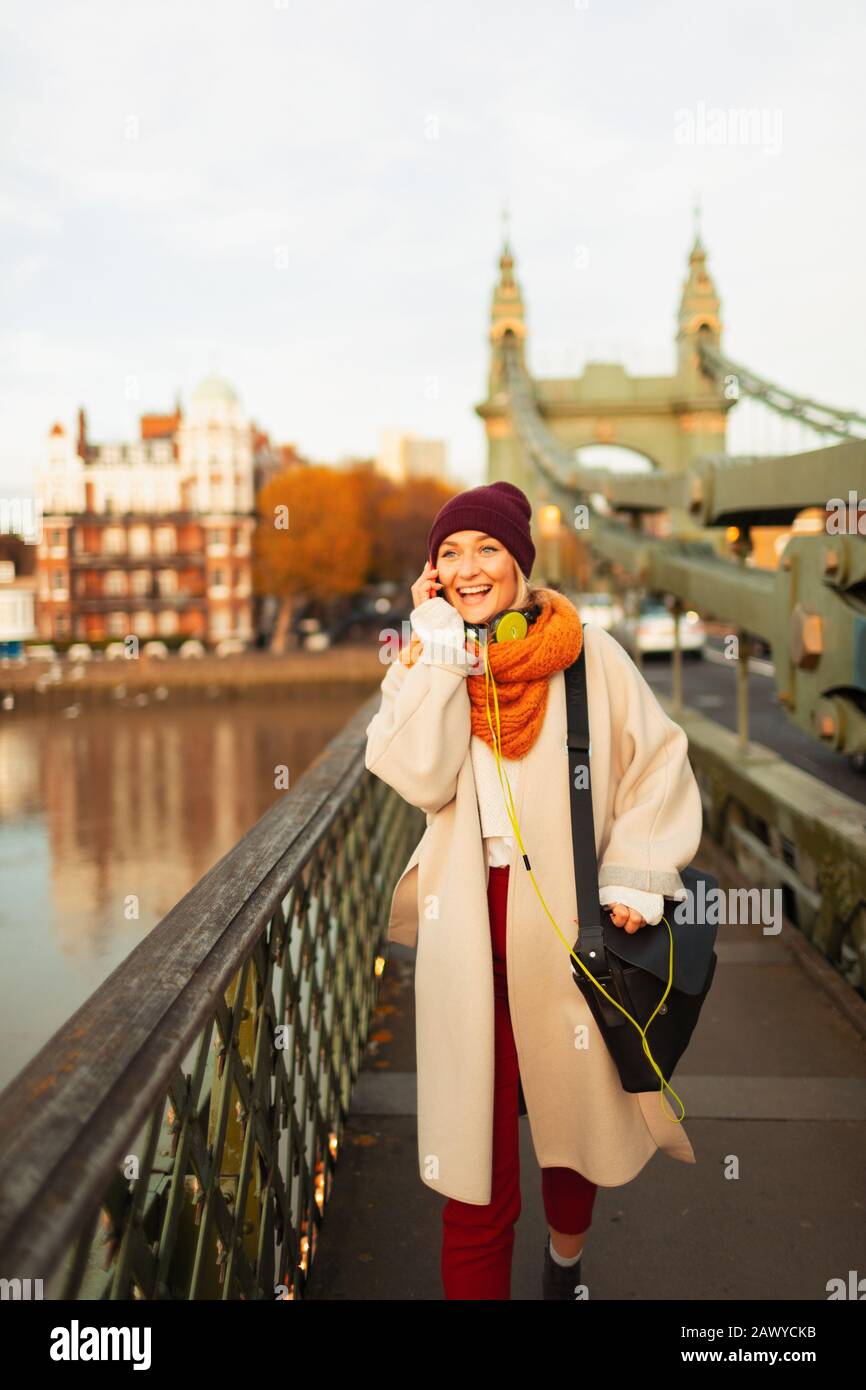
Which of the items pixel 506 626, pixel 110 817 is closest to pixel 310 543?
pixel 110 817

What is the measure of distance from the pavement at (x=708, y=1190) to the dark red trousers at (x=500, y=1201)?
0.31 metres

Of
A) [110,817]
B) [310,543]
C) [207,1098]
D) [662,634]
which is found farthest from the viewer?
[310,543]

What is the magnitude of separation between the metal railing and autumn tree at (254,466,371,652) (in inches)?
1890

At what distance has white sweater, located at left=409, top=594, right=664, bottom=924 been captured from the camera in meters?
1.87

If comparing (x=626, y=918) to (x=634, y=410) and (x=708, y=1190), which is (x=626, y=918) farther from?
(x=634, y=410)

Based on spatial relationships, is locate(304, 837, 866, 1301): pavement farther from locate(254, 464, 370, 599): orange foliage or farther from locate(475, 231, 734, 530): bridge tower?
locate(254, 464, 370, 599): orange foliage

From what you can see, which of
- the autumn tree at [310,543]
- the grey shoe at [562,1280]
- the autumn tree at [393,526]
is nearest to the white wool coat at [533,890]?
the grey shoe at [562,1280]

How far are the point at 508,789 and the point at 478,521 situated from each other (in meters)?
0.48

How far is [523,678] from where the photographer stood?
1897 mm

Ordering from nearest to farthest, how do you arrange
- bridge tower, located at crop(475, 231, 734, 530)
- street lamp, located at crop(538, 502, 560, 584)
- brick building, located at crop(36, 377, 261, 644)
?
1. street lamp, located at crop(538, 502, 560, 584)
2. bridge tower, located at crop(475, 231, 734, 530)
3. brick building, located at crop(36, 377, 261, 644)

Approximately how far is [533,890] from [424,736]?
0.33 m

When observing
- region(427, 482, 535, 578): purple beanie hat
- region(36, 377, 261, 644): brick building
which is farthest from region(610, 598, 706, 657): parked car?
region(36, 377, 261, 644): brick building

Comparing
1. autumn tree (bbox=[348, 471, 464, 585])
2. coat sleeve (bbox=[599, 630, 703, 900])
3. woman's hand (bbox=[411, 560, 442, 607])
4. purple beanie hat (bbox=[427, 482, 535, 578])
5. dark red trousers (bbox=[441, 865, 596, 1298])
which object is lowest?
dark red trousers (bbox=[441, 865, 596, 1298])
